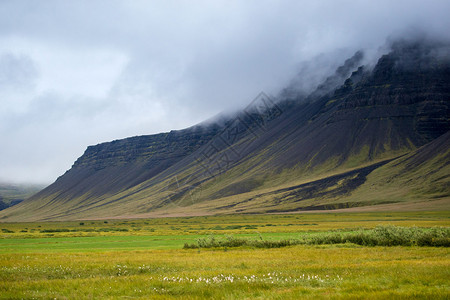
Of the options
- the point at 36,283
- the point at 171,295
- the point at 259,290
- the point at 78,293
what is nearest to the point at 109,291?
the point at 78,293

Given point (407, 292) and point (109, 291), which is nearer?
point (407, 292)

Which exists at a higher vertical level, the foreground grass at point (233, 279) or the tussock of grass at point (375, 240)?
the foreground grass at point (233, 279)

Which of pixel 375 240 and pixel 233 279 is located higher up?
pixel 233 279

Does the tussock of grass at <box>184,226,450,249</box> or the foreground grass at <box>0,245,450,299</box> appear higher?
the foreground grass at <box>0,245,450,299</box>

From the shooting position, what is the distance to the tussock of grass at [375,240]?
1515 inches

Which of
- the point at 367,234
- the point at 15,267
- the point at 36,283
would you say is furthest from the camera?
the point at 367,234

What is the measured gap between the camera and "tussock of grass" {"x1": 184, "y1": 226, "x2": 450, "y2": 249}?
38469 mm

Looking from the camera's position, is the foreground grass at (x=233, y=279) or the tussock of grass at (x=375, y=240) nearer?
the foreground grass at (x=233, y=279)

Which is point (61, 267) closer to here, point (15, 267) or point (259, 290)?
point (15, 267)

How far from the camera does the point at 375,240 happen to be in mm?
41375

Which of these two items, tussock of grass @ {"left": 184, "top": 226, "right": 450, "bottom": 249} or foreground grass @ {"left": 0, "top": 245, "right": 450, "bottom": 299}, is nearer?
foreground grass @ {"left": 0, "top": 245, "right": 450, "bottom": 299}

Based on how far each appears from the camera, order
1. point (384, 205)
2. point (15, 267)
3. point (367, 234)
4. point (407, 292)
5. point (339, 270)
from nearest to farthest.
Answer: point (407, 292) < point (339, 270) < point (15, 267) < point (367, 234) < point (384, 205)

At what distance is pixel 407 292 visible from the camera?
1664 centimetres

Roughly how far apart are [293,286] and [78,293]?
9718 mm
